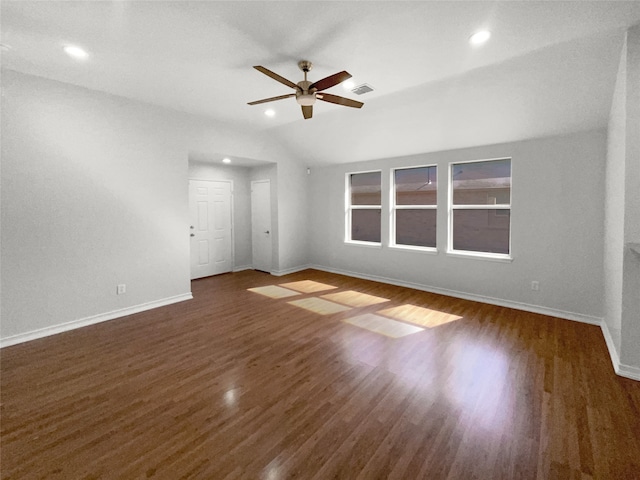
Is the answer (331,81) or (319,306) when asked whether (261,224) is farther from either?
(331,81)

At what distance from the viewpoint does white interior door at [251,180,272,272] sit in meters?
6.40

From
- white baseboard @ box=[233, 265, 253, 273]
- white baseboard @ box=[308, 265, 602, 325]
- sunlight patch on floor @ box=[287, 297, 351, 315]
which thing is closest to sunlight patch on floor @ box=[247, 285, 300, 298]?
sunlight patch on floor @ box=[287, 297, 351, 315]

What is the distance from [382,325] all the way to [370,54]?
3.00 meters

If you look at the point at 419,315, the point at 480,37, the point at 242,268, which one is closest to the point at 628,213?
the point at 480,37

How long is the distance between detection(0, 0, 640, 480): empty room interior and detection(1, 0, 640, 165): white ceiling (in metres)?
0.02

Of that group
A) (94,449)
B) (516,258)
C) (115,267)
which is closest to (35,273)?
(115,267)

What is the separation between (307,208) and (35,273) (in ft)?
15.7

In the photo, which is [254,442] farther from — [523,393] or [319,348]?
[523,393]

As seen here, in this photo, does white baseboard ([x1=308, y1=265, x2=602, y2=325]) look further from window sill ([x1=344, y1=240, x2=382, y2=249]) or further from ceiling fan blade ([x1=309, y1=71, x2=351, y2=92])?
ceiling fan blade ([x1=309, y1=71, x2=351, y2=92])

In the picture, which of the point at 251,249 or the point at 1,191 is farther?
the point at 251,249

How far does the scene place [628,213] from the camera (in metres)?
2.33

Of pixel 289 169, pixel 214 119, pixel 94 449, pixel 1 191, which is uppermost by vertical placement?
pixel 214 119

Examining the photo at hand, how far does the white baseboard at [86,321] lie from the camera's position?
3101 mm

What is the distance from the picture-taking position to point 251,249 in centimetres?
692
